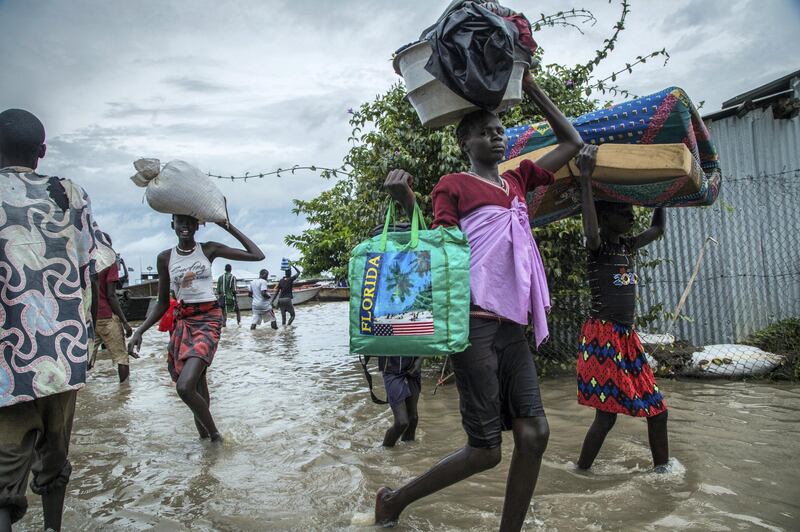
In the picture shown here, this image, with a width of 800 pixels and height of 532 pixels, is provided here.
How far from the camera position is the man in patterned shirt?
2.37 m

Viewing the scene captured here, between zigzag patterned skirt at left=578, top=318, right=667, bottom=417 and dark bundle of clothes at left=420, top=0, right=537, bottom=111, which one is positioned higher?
dark bundle of clothes at left=420, top=0, right=537, bottom=111

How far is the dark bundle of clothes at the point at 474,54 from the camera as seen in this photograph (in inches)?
94.3

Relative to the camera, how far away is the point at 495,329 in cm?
249

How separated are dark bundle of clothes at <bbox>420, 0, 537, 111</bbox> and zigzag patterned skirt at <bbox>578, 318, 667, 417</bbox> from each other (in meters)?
1.73

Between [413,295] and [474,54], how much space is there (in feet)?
3.39

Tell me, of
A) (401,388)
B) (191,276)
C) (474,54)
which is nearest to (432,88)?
(474,54)

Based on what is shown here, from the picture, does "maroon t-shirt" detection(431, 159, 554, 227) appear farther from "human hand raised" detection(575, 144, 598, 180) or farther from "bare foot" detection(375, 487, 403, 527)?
"bare foot" detection(375, 487, 403, 527)

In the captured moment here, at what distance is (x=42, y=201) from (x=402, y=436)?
3020 millimetres

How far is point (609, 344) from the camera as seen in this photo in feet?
11.3

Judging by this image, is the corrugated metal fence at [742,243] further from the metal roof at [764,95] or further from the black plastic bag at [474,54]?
the black plastic bag at [474,54]

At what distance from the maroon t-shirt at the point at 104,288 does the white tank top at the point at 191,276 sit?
2812 millimetres

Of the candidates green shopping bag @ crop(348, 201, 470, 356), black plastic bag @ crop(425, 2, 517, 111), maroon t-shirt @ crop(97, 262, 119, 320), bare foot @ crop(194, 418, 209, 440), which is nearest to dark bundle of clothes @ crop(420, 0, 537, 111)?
black plastic bag @ crop(425, 2, 517, 111)

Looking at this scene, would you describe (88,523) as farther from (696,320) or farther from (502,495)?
(696,320)

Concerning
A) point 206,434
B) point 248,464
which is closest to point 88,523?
point 248,464
